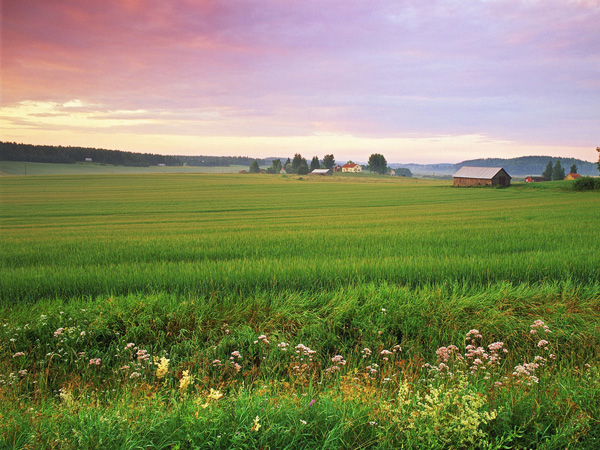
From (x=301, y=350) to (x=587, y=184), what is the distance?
77589 millimetres

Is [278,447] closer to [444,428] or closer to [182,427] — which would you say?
[182,427]

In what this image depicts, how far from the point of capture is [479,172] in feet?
321

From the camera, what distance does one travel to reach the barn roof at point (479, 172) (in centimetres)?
9306

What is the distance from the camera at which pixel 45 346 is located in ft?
20.9

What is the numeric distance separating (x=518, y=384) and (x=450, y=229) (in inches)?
664

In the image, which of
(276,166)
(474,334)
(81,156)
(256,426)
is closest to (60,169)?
(81,156)

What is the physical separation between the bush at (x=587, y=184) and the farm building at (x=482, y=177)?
2657 centimetres

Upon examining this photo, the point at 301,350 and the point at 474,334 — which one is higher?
the point at 474,334

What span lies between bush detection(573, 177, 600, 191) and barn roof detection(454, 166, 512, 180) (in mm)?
27247

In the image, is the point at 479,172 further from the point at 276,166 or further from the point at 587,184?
the point at 276,166

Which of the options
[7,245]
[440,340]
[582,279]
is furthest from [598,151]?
[7,245]

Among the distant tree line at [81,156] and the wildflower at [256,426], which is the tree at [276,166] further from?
the wildflower at [256,426]

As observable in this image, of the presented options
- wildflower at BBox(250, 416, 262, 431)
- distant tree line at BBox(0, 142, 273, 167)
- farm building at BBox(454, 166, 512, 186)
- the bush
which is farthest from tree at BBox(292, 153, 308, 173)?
wildflower at BBox(250, 416, 262, 431)

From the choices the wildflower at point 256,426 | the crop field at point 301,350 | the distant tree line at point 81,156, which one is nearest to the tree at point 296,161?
the distant tree line at point 81,156
